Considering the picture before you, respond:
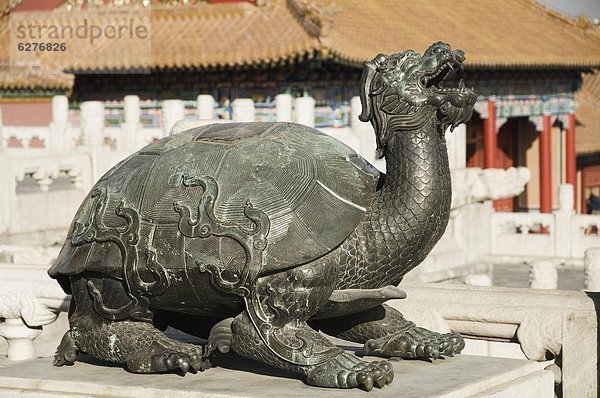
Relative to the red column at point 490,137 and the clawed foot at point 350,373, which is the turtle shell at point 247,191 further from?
the red column at point 490,137

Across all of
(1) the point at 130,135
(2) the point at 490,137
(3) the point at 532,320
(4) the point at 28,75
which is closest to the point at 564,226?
(1) the point at 130,135

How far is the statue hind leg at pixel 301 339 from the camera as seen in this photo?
5309 mm

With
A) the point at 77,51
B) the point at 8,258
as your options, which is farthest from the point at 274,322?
the point at 77,51

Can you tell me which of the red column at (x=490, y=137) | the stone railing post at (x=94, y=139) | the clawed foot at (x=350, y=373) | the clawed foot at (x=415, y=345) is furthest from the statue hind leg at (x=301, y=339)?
the red column at (x=490, y=137)

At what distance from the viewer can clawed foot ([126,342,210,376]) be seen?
563cm

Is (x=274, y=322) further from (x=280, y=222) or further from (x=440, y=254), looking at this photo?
(x=440, y=254)

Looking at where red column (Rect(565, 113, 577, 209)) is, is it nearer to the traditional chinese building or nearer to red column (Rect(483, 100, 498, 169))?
the traditional chinese building

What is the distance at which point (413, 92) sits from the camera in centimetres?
560

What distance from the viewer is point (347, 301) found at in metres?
5.49

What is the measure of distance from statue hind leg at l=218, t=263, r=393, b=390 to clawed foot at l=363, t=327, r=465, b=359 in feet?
1.63

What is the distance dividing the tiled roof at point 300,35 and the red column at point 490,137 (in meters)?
1.08

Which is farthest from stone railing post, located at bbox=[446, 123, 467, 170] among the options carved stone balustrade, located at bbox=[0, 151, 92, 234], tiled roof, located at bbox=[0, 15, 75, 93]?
tiled roof, located at bbox=[0, 15, 75, 93]

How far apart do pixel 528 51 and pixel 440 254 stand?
15.2 meters

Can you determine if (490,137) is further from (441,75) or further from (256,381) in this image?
(256,381)
